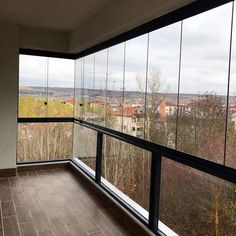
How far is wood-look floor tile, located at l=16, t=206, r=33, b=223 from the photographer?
3.02 m

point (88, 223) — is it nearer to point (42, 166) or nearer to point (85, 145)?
point (85, 145)

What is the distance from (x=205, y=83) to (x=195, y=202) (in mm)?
981

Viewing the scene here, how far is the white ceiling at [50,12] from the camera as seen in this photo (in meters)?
3.35

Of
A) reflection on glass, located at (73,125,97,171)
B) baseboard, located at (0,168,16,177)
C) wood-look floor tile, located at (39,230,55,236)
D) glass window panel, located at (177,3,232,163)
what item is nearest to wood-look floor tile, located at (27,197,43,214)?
wood-look floor tile, located at (39,230,55,236)

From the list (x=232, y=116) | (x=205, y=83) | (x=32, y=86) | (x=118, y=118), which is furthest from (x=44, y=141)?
(x=232, y=116)

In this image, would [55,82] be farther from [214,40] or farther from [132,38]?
[214,40]

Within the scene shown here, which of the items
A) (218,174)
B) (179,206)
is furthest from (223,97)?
(179,206)

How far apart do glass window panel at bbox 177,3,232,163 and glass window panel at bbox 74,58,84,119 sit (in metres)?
2.79

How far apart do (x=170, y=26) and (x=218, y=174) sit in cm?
142

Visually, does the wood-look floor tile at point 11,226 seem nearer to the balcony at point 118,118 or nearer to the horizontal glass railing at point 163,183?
the balcony at point 118,118

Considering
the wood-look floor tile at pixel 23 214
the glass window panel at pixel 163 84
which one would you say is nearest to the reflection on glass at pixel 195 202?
the glass window panel at pixel 163 84

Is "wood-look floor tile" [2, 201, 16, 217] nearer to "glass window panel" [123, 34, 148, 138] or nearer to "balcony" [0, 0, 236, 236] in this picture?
"balcony" [0, 0, 236, 236]

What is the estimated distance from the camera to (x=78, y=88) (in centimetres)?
507

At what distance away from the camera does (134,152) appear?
3.21m
